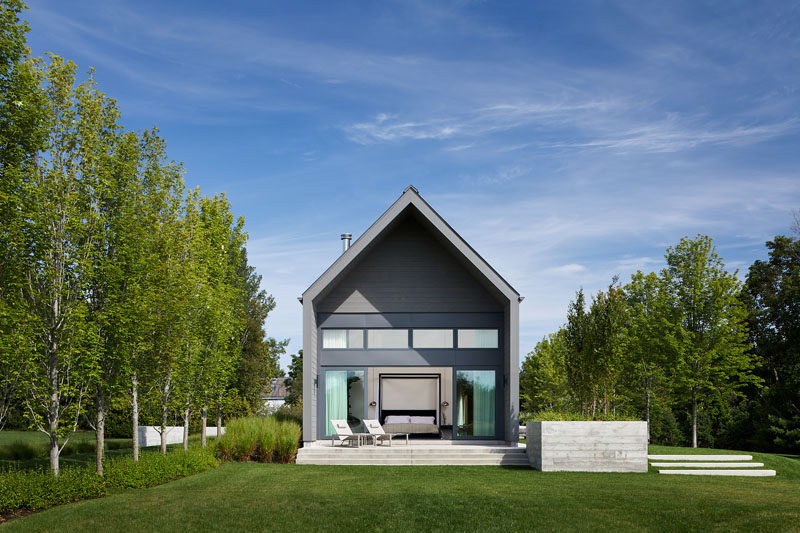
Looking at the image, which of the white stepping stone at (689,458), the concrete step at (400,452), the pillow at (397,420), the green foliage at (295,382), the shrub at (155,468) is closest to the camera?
the shrub at (155,468)

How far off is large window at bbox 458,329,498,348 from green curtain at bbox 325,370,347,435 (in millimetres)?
3558

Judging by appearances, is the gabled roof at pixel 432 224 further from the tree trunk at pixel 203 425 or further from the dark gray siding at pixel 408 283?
the tree trunk at pixel 203 425

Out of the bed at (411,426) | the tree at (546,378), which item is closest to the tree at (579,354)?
the bed at (411,426)

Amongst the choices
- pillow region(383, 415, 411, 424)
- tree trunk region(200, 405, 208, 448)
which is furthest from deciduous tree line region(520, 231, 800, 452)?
tree trunk region(200, 405, 208, 448)

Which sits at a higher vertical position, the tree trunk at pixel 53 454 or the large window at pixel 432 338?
the large window at pixel 432 338

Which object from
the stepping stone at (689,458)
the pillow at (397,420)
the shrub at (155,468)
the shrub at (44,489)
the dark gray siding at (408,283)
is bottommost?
the stepping stone at (689,458)

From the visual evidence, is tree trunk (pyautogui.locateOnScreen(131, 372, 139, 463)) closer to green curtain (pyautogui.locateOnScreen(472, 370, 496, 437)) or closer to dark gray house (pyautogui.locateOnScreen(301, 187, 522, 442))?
dark gray house (pyautogui.locateOnScreen(301, 187, 522, 442))

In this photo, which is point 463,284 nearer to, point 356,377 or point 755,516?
point 356,377

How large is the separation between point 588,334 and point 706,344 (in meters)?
10.4

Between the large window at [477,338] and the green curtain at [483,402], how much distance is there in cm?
78

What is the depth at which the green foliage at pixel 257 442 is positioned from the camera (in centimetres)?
1664

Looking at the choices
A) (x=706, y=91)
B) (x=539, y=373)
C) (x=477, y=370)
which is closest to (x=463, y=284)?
(x=477, y=370)

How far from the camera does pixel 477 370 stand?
1973cm

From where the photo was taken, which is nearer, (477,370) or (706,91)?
(706,91)
